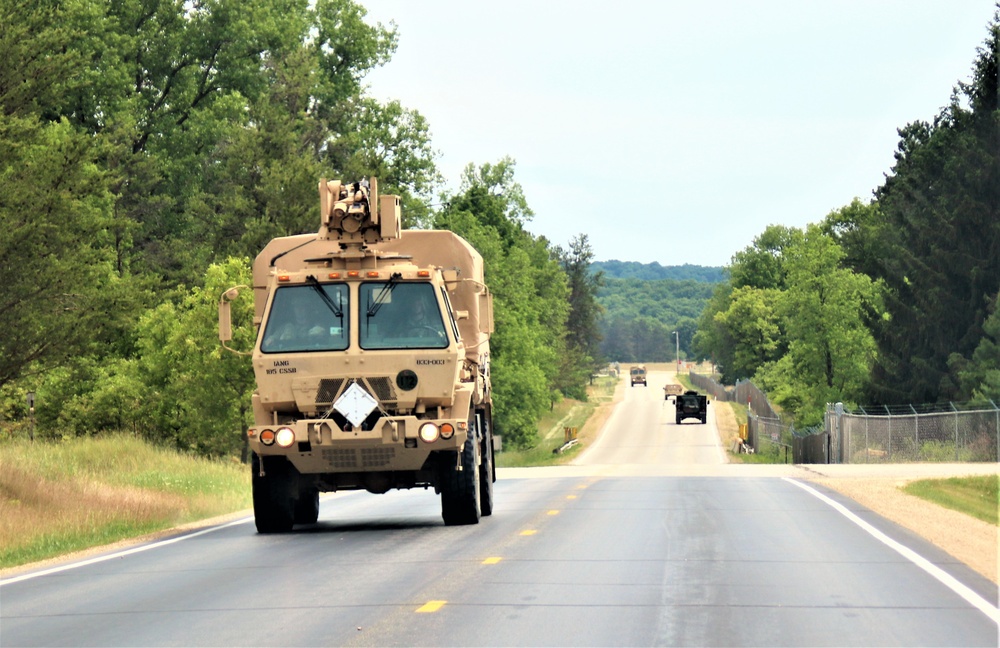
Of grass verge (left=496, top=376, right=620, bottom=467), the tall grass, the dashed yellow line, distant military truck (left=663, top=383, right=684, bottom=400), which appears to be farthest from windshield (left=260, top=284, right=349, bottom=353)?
distant military truck (left=663, top=383, right=684, bottom=400)

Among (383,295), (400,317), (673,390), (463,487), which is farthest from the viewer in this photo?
(673,390)

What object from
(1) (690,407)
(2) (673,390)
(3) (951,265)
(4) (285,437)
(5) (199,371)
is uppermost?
(3) (951,265)

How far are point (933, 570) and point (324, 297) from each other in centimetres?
822

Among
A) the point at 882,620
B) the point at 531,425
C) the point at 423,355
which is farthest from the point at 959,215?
the point at 882,620

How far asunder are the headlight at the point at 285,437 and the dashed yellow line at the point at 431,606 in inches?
254

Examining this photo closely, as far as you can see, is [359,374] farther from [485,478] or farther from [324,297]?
[485,478]

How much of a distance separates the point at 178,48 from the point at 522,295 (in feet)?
117

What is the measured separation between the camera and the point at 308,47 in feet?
253

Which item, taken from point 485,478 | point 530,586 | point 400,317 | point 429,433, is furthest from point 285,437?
point 530,586

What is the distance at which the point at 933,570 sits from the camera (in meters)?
13.1

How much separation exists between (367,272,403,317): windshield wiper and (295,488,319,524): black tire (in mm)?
3401

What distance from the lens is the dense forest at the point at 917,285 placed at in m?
63.8

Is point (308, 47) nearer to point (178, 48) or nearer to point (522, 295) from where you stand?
point (178, 48)

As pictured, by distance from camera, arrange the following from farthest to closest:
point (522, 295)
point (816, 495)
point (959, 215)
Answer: point (522, 295)
point (959, 215)
point (816, 495)
